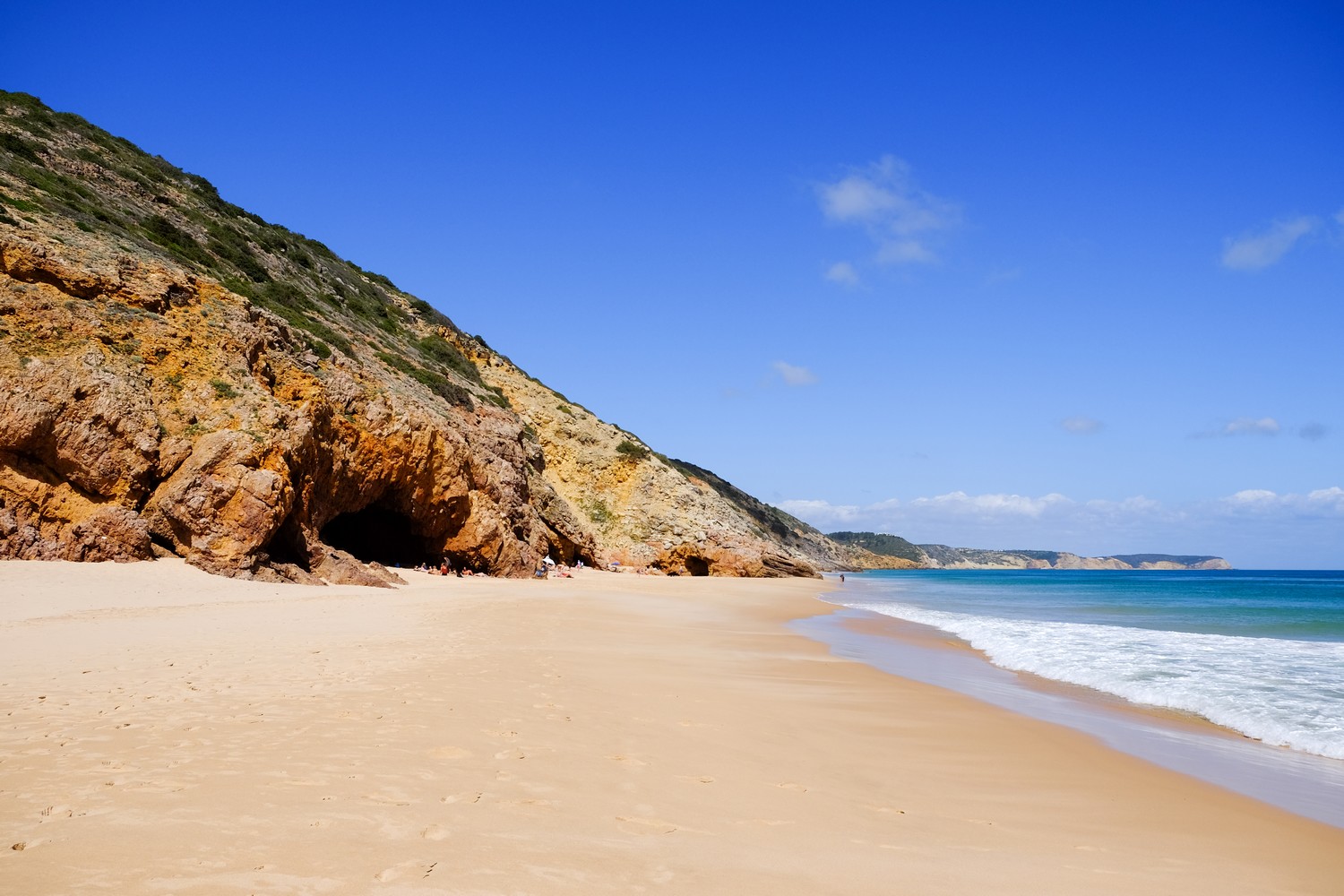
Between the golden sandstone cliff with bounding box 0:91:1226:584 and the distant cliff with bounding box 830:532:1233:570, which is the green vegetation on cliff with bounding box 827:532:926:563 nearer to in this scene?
the distant cliff with bounding box 830:532:1233:570

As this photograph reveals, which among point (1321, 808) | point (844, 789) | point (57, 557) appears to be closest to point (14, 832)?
point (844, 789)

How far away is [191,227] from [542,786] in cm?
3179

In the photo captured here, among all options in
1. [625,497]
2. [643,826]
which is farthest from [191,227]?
[643,826]

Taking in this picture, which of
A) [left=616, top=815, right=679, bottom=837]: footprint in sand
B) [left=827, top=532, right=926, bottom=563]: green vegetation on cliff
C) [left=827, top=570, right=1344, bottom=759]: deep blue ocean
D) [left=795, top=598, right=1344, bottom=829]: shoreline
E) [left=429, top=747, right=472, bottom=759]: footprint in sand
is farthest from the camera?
[left=827, top=532, right=926, bottom=563]: green vegetation on cliff

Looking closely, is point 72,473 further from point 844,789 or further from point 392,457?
point 844,789

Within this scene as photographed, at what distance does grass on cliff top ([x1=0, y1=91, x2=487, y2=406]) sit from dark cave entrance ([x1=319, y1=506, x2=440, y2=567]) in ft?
19.5

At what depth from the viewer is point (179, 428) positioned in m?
16.8

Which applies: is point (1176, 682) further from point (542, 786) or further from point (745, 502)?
point (745, 502)

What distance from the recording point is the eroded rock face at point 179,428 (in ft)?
48.9

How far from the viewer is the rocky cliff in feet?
49.9

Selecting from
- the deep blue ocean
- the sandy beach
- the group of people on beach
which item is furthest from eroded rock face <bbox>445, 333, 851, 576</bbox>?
the sandy beach

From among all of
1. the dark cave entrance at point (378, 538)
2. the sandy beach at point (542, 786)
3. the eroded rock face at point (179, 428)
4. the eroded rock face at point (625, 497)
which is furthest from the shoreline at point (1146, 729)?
the eroded rock face at point (625, 497)

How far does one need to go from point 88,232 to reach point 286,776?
69.4ft

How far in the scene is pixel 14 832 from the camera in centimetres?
329
